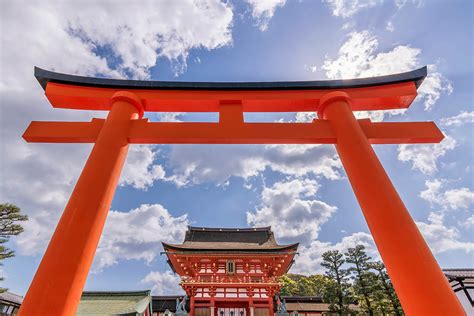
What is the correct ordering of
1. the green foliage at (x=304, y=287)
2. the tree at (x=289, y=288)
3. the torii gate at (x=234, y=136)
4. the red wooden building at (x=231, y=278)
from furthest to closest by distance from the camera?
1. the green foliage at (x=304, y=287)
2. the tree at (x=289, y=288)
3. the red wooden building at (x=231, y=278)
4. the torii gate at (x=234, y=136)

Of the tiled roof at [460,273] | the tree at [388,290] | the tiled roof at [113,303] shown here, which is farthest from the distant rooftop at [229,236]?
the tiled roof at [460,273]

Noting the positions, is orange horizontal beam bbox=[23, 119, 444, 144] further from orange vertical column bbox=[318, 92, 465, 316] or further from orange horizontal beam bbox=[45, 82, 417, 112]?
orange horizontal beam bbox=[45, 82, 417, 112]

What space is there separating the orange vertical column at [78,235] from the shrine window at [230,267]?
11.1 m

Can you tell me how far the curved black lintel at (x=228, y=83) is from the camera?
4.29 metres

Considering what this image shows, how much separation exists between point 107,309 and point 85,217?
12667 millimetres

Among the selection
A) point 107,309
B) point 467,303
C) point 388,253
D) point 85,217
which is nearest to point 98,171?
point 85,217

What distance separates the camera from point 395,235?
8.52 ft

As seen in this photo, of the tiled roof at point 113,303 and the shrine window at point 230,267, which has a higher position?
the shrine window at point 230,267

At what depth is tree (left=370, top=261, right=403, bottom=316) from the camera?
13250mm

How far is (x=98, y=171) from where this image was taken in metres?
3.11

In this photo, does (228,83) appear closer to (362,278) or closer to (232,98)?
(232,98)

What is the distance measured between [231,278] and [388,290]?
859 cm

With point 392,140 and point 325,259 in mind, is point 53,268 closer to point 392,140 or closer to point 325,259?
point 392,140

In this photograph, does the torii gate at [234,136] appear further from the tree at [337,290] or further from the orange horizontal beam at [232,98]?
the tree at [337,290]
